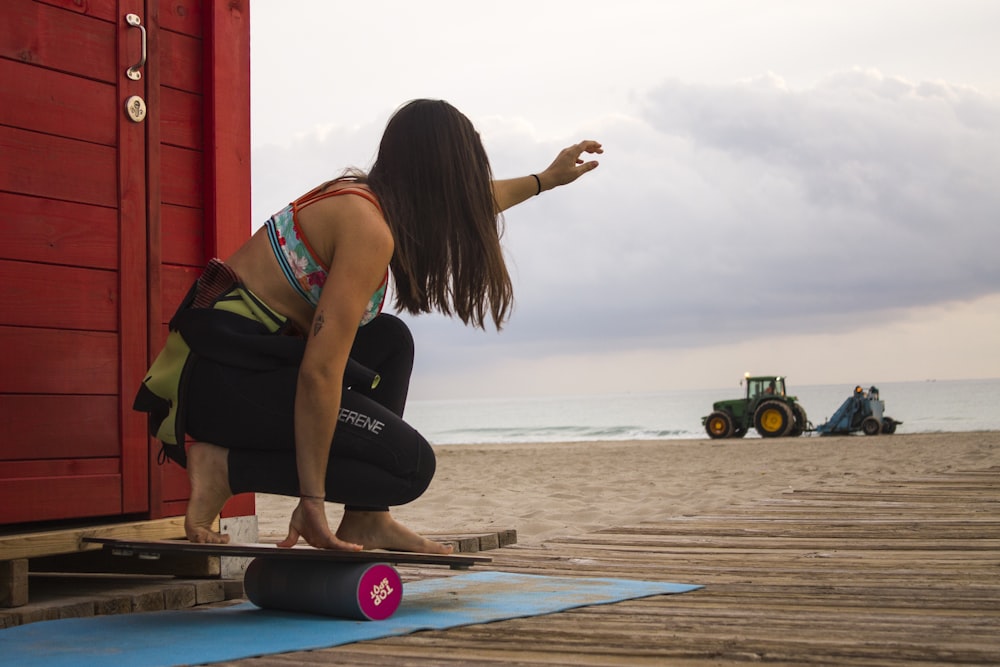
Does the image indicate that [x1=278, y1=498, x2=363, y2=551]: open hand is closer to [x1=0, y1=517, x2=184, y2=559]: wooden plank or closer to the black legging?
the black legging

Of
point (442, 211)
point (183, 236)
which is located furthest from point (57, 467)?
point (442, 211)

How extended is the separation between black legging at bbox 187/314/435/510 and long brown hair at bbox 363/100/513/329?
13.9 inches

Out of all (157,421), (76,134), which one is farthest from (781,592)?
(76,134)

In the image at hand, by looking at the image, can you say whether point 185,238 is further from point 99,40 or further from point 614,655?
point 614,655

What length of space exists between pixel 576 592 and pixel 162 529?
130 cm

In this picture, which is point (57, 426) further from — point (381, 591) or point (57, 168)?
point (381, 591)

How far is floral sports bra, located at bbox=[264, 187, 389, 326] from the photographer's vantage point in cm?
265

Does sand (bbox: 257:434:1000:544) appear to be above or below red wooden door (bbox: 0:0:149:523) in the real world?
below

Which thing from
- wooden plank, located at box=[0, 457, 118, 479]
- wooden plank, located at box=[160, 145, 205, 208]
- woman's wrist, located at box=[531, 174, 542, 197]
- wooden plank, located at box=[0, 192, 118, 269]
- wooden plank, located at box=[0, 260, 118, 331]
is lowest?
wooden plank, located at box=[0, 457, 118, 479]

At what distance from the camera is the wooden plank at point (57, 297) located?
9.78 feet

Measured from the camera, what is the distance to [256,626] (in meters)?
2.49

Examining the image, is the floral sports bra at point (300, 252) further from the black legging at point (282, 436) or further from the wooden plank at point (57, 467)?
the wooden plank at point (57, 467)

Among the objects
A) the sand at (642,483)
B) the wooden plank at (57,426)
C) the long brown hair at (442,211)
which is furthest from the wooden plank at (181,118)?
the sand at (642,483)

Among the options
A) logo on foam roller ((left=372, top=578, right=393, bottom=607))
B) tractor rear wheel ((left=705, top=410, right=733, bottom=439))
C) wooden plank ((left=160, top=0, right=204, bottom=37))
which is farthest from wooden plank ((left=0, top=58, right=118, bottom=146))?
tractor rear wheel ((left=705, top=410, right=733, bottom=439))
